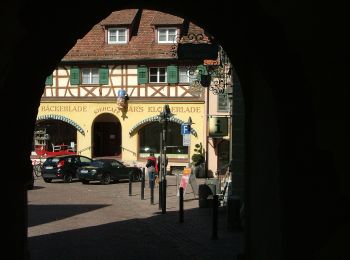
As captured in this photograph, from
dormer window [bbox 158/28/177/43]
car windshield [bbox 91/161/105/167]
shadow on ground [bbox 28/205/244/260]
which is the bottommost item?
shadow on ground [bbox 28/205/244/260]

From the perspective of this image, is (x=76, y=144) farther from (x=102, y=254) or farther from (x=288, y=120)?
(x=288, y=120)

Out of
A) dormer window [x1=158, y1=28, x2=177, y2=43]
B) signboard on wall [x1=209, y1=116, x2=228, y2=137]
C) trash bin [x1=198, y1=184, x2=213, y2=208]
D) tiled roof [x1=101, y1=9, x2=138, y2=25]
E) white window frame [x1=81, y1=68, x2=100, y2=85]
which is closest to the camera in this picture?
trash bin [x1=198, y1=184, x2=213, y2=208]

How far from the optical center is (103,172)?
27.3 meters

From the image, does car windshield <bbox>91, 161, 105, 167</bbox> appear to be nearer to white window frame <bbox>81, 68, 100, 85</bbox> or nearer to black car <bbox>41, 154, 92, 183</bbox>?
black car <bbox>41, 154, 92, 183</bbox>

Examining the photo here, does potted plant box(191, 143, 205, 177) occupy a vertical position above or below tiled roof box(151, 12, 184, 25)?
below

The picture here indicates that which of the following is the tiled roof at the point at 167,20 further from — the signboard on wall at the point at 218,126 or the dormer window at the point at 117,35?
the signboard on wall at the point at 218,126

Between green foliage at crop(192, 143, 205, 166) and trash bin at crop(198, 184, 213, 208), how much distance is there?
44.7 ft

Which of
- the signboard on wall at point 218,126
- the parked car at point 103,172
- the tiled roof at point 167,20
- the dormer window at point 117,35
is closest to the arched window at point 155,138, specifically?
the dormer window at point 117,35

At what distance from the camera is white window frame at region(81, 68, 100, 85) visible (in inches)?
1366

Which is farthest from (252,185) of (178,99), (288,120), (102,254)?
(178,99)

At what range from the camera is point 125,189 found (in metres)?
24.7

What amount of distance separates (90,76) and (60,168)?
8.35 meters

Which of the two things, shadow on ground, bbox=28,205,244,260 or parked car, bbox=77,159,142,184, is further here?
parked car, bbox=77,159,142,184

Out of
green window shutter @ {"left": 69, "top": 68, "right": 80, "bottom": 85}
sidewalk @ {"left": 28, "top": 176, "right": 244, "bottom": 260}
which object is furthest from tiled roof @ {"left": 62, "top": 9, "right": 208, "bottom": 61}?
sidewalk @ {"left": 28, "top": 176, "right": 244, "bottom": 260}
